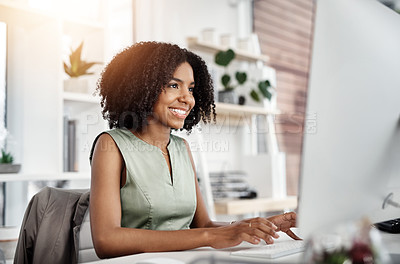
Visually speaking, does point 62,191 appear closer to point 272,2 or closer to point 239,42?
point 239,42

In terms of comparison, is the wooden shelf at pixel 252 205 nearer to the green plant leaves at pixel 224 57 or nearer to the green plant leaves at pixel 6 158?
the green plant leaves at pixel 224 57

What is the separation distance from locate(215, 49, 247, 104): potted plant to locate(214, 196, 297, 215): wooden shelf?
26.5 inches

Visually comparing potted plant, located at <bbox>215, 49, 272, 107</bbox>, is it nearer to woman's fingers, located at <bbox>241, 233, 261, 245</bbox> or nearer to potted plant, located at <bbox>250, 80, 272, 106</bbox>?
potted plant, located at <bbox>250, 80, 272, 106</bbox>

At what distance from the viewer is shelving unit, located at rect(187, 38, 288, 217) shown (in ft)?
9.06

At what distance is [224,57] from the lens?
2977mm

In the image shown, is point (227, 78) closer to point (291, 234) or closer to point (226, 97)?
point (226, 97)

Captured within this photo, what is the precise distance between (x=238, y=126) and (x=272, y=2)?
3.65 feet

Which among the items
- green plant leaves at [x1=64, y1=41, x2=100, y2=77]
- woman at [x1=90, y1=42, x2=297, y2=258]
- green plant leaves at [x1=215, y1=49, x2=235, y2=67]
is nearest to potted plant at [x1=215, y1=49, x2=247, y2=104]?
green plant leaves at [x1=215, y1=49, x2=235, y2=67]

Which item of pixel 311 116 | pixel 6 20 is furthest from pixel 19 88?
pixel 311 116

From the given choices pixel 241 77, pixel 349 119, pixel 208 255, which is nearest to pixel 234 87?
pixel 241 77

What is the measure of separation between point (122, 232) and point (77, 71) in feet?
4.26

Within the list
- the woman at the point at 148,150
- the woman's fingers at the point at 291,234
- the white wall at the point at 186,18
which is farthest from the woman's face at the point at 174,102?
the white wall at the point at 186,18

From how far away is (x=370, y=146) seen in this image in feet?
2.52

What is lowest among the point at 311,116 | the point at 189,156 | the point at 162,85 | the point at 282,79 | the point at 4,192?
the point at 4,192
